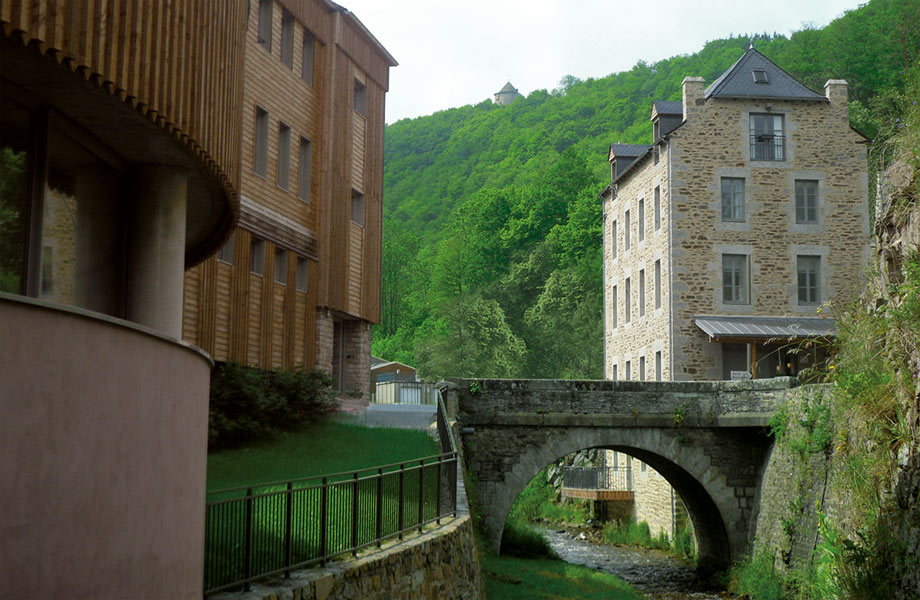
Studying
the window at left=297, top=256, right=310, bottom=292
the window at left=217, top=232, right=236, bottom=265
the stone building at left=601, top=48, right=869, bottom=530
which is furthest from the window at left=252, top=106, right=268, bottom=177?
the stone building at left=601, top=48, right=869, bottom=530

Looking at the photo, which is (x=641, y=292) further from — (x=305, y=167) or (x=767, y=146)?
(x=305, y=167)

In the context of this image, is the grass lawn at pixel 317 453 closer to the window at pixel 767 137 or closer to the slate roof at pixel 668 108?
the slate roof at pixel 668 108

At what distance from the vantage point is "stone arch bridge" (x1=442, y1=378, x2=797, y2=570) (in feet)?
76.8

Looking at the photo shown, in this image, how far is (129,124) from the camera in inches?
294

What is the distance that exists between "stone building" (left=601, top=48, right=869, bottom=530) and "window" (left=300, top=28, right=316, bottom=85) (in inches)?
468

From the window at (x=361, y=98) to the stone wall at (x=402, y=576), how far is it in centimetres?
1358

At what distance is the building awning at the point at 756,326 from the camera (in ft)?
94.7

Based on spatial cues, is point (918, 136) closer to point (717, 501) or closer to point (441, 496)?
point (441, 496)

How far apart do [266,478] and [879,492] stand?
8.38 meters

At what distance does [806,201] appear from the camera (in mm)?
31078

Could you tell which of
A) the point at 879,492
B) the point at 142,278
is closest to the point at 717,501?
the point at 879,492

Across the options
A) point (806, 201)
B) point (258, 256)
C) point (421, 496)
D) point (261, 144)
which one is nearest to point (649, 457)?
point (806, 201)

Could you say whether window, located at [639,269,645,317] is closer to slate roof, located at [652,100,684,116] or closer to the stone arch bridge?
slate roof, located at [652,100,684,116]

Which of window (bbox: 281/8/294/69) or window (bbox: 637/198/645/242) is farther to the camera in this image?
window (bbox: 637/198/645/242)
